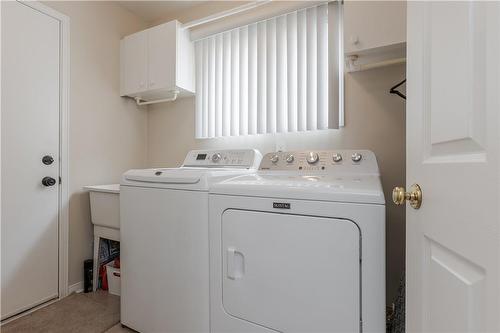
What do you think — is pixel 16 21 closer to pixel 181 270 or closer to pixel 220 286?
pixel 181 270

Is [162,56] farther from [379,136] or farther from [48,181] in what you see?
[379,136]

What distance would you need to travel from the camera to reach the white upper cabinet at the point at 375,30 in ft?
4.52

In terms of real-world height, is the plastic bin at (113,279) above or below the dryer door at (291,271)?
Result: below

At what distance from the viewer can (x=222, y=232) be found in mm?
1243

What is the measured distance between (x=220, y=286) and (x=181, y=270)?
0.24 meters

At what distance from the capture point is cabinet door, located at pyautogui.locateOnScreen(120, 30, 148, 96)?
2.33 meters

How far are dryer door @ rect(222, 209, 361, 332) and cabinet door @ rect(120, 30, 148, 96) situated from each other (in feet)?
5.64

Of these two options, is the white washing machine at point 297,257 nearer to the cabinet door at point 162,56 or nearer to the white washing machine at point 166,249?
the white washing machine at point 166,249

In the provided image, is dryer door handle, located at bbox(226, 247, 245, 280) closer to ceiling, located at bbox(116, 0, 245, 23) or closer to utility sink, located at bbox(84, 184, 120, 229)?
utility sink, located at bbox(84, 184, 120, 229)

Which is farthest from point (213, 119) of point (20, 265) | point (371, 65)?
point (20, 265)

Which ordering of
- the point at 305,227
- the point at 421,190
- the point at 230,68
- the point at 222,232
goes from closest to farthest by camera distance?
the point at 421,190, the point at 305,227, the point at 222,232, the point at 230,68

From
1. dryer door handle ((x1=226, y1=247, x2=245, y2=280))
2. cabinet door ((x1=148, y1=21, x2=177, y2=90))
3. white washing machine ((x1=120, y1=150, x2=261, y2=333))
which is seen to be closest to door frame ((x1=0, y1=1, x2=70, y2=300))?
cabinet door ((x1=148, y1=21, x2=177, y2=90))

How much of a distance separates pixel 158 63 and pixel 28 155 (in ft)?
3.83

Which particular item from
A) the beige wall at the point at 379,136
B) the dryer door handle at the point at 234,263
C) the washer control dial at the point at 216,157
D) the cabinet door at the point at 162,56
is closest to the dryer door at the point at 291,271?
the dryer door handle at the point at 234,263
